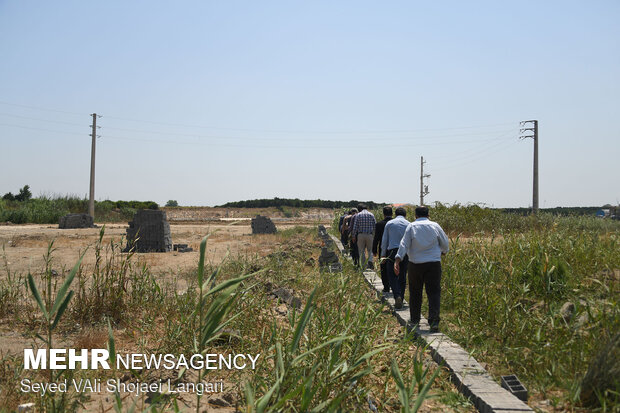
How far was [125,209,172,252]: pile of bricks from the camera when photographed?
1661 centimetres

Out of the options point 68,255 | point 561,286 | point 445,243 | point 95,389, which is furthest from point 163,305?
point 68,255

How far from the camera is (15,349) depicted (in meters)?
4.64

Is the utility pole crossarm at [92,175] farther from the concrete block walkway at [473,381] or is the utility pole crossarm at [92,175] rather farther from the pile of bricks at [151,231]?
the concrete block walkway at [473,381]

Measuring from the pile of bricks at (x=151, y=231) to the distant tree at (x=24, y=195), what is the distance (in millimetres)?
33790

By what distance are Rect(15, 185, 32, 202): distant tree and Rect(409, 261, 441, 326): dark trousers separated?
47.2 metres

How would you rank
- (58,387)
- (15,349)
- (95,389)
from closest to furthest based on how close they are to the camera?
1. (58,387)
2. (95,389)
3. (15,349)

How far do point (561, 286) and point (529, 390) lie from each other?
296 centimetres

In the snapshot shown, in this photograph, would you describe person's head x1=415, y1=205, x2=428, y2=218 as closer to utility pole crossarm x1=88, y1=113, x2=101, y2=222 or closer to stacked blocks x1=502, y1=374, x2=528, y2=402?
stacked blocks x1=502, y1=374, x2=528, y2=402

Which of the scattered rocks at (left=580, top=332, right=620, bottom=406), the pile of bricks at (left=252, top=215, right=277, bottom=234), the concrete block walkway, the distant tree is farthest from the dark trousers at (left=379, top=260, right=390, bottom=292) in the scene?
the distant tree

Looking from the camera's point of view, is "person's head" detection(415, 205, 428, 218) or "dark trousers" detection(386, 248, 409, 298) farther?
"dark trousers" detection(386, 248, 409, 298)

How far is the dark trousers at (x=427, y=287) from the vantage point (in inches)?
226

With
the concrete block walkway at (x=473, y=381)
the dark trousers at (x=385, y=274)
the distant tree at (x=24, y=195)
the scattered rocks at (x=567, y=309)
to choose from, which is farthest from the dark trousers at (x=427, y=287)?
the distant tree at (x=24, y=195)

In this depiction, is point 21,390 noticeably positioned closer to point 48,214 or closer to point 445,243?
point 445,243

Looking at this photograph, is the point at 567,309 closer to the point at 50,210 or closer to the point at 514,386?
the point at 514,386
